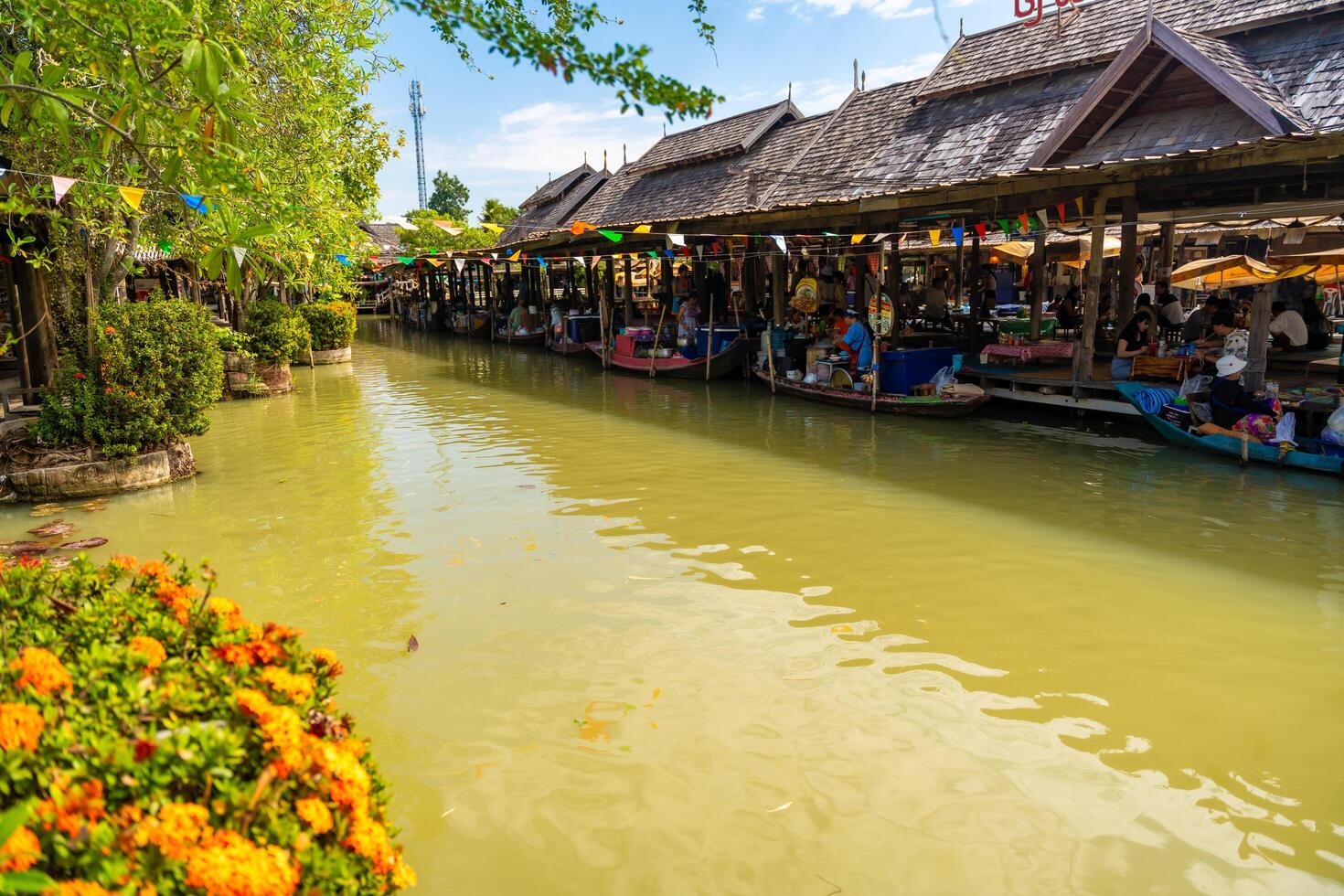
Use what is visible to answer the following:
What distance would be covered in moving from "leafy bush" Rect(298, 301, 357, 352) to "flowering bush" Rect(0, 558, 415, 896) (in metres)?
22.0

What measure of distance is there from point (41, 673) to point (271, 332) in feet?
57.6

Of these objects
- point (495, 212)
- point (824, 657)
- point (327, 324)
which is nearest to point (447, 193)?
point (495, 212)

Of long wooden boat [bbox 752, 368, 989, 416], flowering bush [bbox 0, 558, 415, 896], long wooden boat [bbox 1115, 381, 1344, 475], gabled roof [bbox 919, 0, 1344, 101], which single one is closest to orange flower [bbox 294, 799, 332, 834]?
flowering bush [bbox 0, 558, 415, 896]

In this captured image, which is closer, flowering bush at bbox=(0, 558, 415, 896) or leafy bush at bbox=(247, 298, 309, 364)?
flowering bush at bbox=(0, 558, 415, 896)

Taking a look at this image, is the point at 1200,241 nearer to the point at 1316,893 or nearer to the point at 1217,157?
the point at 1217,157

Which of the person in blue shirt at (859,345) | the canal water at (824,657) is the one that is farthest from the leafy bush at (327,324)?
the person in blue shirt at (859,345)

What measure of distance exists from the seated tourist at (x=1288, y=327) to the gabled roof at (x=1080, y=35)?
4.06m

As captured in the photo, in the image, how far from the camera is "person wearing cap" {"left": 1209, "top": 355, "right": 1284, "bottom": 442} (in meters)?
9.07

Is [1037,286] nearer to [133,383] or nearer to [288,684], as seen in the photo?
[133,383]

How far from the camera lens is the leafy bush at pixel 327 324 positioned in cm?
2308

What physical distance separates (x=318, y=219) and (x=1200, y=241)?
64.5 feet

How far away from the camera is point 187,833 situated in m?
1.76

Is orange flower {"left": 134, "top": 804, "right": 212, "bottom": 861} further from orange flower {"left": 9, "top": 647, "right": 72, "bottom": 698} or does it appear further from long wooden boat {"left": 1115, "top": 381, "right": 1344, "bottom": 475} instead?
long wooden boat {"left": 1115, "top": 381, "right": 1344, "bottom": 475}

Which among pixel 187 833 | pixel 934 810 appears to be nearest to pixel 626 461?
pixel 934 810
